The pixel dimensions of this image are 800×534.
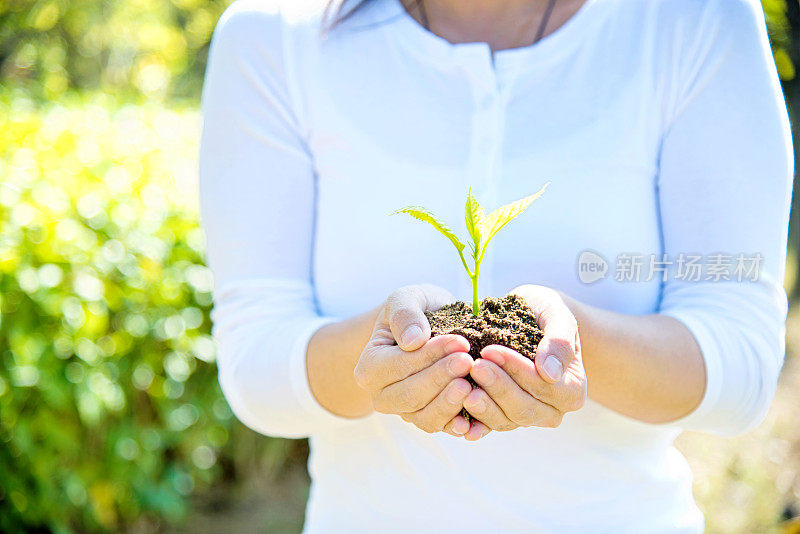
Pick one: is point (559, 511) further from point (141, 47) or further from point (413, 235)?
point (141, 47)

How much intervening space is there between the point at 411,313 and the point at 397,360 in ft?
0.23

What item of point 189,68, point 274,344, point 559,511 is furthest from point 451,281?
point 189,68

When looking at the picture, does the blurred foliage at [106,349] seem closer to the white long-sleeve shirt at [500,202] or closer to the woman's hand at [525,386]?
the white long-sleeve shirt at [500,202]

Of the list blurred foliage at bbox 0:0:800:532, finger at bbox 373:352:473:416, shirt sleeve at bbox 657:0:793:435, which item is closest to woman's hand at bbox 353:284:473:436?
finger at bbox 373:352:473:416

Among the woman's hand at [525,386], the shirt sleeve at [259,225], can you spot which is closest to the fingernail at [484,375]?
the woman's hand at [525,386]

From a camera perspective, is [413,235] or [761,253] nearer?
[761,253]

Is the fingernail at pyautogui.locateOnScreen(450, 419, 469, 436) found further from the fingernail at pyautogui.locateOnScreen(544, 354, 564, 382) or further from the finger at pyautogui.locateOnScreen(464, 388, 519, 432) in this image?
the fingernail at pyautogui.locateOnScreen(544, 354, 564, 382)

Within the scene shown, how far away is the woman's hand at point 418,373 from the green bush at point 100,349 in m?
2.18

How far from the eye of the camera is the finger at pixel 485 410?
3.55ft

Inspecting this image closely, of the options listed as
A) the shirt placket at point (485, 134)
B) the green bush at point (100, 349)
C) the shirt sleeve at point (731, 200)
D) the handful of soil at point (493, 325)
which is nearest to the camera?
the handful of soil at point (493, 325)

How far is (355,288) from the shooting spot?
151cm

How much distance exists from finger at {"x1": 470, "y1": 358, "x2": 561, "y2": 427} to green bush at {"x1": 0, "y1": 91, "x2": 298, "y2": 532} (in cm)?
230

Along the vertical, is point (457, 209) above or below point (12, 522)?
above

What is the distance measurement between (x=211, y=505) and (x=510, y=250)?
3.08 meters
